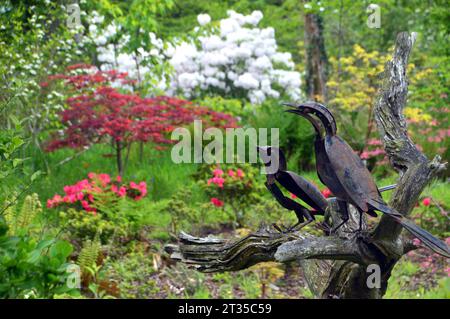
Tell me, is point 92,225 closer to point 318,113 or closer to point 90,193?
point 90,193

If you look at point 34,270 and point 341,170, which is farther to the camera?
point 341,170

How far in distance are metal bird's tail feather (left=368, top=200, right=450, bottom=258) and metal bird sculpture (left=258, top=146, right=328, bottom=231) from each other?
44 centimetres

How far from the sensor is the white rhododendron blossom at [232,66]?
12.2 metres

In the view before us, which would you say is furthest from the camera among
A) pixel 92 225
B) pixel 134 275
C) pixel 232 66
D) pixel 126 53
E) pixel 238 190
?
pixel 232 66

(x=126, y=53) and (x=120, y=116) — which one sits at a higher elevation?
(x=126, y=53)

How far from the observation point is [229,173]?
21.0 ft

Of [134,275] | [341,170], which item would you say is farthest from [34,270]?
[134,275]

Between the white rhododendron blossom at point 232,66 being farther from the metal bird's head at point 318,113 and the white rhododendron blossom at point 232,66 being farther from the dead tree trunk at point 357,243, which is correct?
the metal bird's head at point 318,113

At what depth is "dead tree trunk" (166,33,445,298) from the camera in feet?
8.30

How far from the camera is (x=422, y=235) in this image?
2.14 meters

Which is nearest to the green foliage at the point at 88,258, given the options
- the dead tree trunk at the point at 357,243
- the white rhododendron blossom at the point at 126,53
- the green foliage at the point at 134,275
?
the green foliage at the point at 134,275

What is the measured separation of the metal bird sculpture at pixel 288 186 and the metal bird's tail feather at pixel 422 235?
439 millimetres

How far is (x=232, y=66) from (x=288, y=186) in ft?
33.5

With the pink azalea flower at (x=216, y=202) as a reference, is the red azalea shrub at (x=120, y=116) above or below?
above
